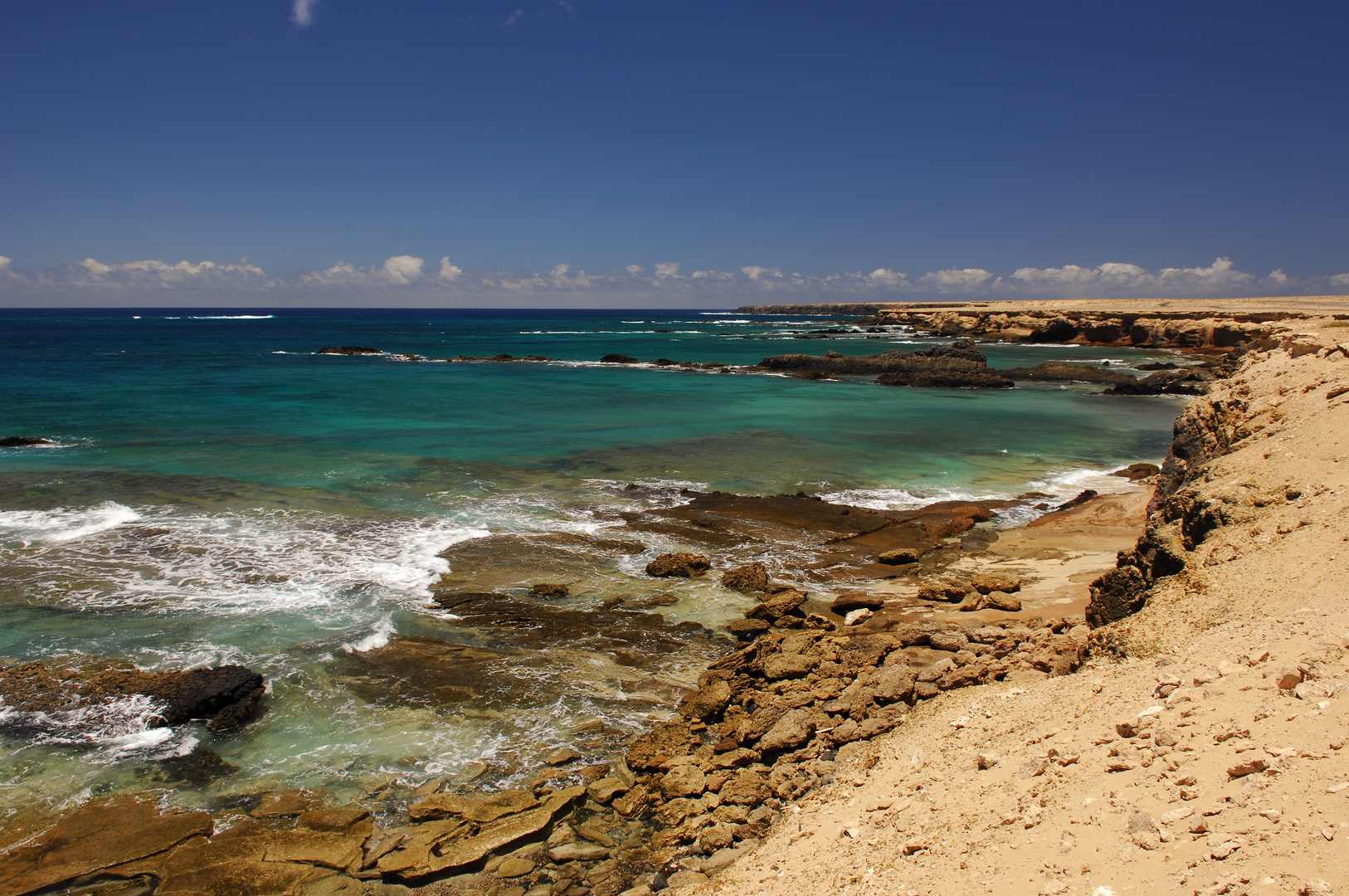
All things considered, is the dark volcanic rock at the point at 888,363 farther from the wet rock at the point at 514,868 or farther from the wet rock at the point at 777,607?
the wet rock at the point at 514,868

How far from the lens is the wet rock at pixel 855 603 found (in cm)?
983

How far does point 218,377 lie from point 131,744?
134 feet

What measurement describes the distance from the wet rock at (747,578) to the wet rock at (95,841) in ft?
22.8

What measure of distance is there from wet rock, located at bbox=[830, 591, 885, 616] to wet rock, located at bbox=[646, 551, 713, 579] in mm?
2266

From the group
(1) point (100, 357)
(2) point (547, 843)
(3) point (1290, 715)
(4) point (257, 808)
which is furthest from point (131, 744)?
(1) point (100, 357)

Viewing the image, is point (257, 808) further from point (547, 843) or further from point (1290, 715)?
point (1290, 715)

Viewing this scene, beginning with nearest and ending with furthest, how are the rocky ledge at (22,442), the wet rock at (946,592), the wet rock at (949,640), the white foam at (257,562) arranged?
1. the wet rock at (949,640)
2. the wet rock at (946,592)
3. the white foam at (257,562)
4. the rocky ledge at (22,442)

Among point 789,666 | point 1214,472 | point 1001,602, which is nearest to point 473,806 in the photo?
point 789,666

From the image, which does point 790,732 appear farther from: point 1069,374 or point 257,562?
point 1069,374

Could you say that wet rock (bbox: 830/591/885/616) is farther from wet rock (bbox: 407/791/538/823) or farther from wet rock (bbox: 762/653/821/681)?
wet rock (bbox: 407/791/538/823)

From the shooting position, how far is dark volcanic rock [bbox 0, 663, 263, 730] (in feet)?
24.8

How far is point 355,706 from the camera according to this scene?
308 inches

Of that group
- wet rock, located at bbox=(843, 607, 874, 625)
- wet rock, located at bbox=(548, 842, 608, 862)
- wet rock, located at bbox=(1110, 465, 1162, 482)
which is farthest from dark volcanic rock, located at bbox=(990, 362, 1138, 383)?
wet rock, located at bbox=(548, 842, 608, 862)

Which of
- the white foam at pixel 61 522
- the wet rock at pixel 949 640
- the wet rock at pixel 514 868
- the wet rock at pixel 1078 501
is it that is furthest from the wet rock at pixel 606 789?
the white foam at pixel 61 522
